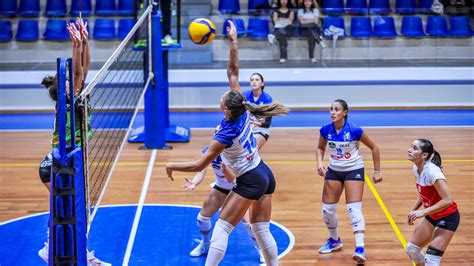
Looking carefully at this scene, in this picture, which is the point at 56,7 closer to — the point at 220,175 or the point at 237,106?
the point at 220,175

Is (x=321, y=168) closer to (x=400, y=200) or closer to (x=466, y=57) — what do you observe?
(x=400, y=200)

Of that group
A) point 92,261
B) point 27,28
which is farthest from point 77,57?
point 27,28

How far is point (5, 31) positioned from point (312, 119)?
700 cm

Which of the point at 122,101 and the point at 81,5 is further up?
the point at 81,5

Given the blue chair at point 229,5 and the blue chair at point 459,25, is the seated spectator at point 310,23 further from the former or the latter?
the blue chair at point 459,25

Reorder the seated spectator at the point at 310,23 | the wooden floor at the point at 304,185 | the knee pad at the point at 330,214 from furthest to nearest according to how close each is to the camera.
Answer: the seated spectator at the point at 310,23 < the wooden floor at the point at 304,185 < the knee pad at the point at 330,214

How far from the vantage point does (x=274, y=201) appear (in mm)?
9820

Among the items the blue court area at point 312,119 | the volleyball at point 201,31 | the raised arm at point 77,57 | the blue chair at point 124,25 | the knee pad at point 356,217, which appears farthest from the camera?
the blue chair at point 124,25

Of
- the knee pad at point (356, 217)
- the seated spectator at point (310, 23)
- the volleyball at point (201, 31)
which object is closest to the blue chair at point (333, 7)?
the seated spectator at point (310, 23)

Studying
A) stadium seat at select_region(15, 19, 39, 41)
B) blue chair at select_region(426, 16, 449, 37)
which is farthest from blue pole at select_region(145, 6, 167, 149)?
blue chair at select_region(426, 16, 449, 37)

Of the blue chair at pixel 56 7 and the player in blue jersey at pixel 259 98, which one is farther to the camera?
the blue chair at pixel 56 7

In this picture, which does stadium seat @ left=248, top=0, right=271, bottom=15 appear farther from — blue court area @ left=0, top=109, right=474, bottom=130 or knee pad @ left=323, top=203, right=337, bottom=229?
knee pad @ left=323, top=203, right=337, bottom=229

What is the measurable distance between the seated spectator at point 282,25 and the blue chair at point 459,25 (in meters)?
3.53

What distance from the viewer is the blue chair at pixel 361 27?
15914 millimetres
